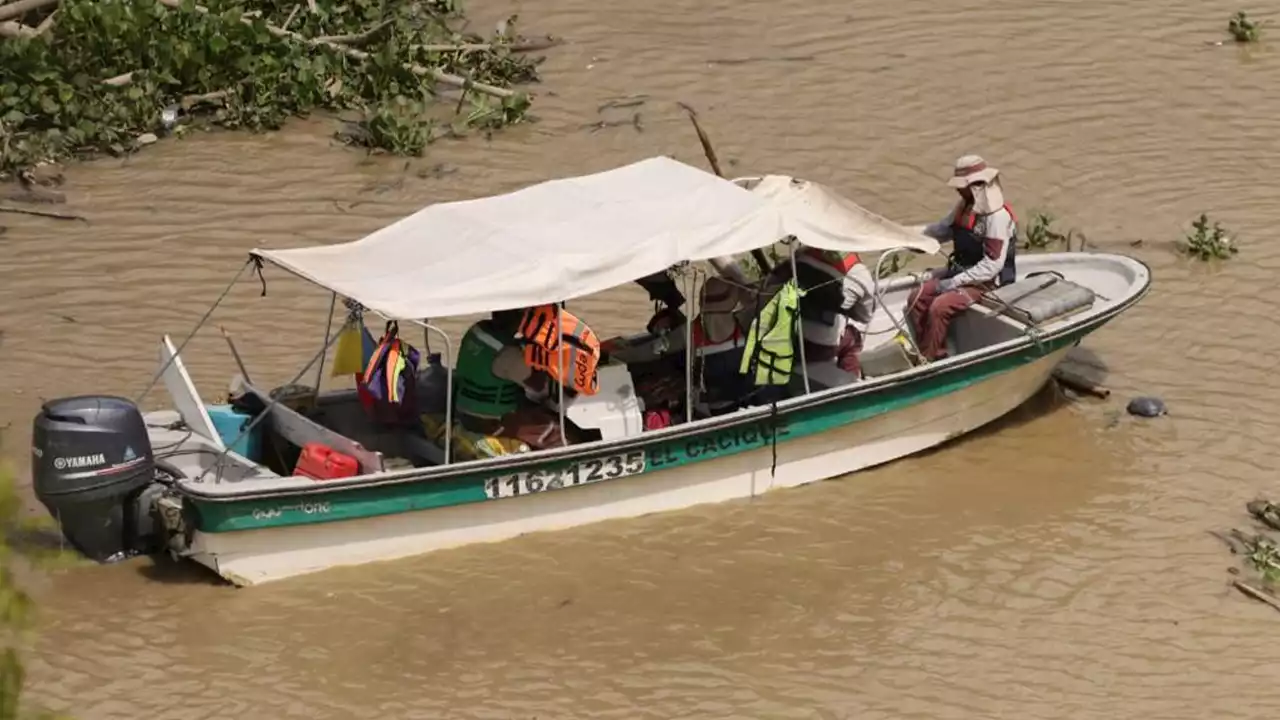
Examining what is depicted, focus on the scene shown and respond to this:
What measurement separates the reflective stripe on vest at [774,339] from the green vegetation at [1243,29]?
8100 mm

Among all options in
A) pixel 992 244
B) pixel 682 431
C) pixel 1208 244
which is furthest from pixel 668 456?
pixel 1208 244

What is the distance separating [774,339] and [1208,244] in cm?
477

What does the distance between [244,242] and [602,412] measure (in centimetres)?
443

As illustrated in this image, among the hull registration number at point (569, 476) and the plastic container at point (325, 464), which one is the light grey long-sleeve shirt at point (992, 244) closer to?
the hull registration number at point (569, 476)

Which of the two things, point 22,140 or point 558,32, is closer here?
point 22,140

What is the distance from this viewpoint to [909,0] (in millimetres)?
16875

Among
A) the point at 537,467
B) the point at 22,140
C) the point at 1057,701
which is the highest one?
the point at 22,140

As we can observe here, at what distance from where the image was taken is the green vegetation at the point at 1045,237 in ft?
43.6

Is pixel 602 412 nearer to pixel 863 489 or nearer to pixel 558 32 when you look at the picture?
pixel 863 489

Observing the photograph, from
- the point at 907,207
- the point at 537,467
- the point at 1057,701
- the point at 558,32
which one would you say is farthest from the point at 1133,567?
the point at 558,32

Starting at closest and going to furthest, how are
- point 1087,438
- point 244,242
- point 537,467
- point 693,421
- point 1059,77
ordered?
point 537,467
point 693,421
point 1087,438
point 244,242
point 1059,77

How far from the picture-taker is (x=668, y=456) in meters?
9.71

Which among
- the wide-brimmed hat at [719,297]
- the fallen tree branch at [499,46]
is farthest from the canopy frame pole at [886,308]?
the fallen tree branch at [499,46]

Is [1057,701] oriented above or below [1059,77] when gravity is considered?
below
